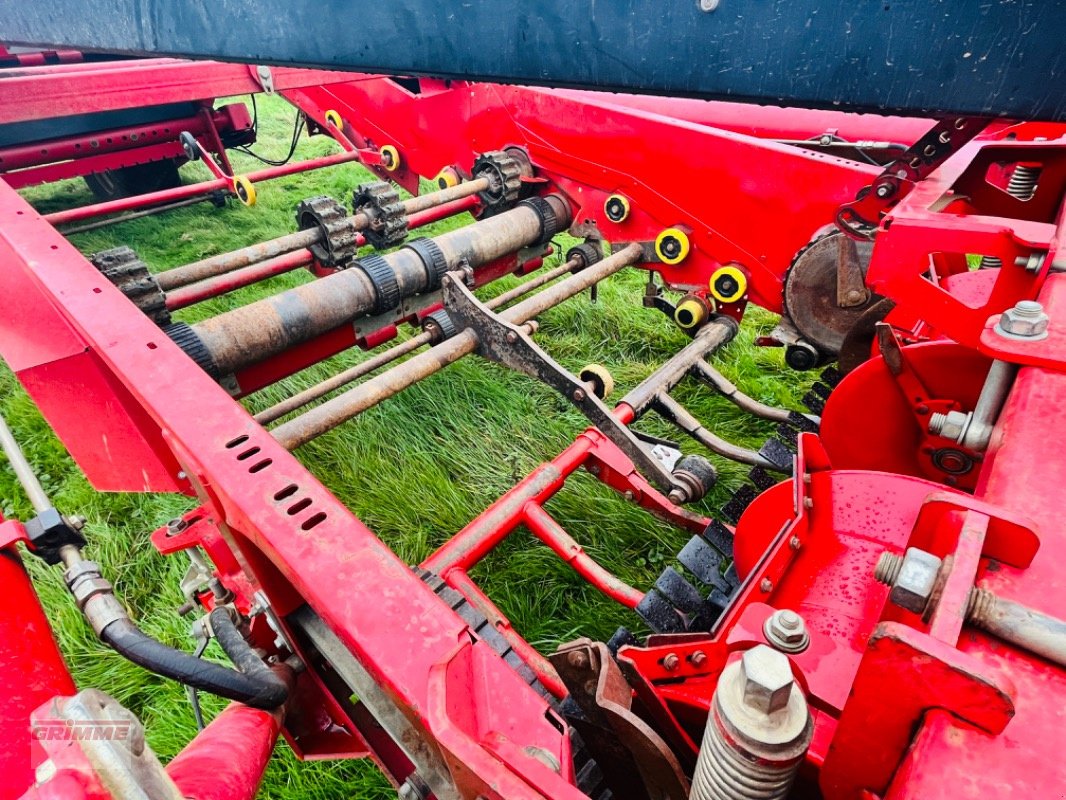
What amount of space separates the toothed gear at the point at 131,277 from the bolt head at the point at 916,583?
2202 millimetres

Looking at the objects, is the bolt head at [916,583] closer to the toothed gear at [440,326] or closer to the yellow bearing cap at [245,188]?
the toothed gear at [440,326]

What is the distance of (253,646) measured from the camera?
4.29 feet

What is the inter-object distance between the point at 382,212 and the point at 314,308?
63 centimetres

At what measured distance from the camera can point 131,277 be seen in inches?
84.7

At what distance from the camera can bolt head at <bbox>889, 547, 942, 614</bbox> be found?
0.71m

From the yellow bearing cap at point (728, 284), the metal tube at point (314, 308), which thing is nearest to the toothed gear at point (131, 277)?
the metal tube at point (314, 308)

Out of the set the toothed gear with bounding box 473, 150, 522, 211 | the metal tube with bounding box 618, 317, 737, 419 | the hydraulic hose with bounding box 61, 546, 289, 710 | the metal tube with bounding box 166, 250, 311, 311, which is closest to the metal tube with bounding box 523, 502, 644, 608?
the metal tube with bounding box 618, 317, 737, 419

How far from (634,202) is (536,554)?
1685 millimetres

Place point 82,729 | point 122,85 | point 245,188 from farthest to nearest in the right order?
point 245,188, point 122,85, point 82,729

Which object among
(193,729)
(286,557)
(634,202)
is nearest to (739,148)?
(634,202)

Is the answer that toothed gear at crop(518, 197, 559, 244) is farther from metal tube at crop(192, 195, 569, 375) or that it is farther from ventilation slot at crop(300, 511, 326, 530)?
ventilation slot at crop(300, 511, 326, 530)

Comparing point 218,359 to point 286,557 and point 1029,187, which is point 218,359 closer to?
point 286,557

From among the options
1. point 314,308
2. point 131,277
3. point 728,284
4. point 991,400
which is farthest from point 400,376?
point 991,400

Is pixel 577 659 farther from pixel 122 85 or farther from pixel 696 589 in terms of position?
pixel 122 85
